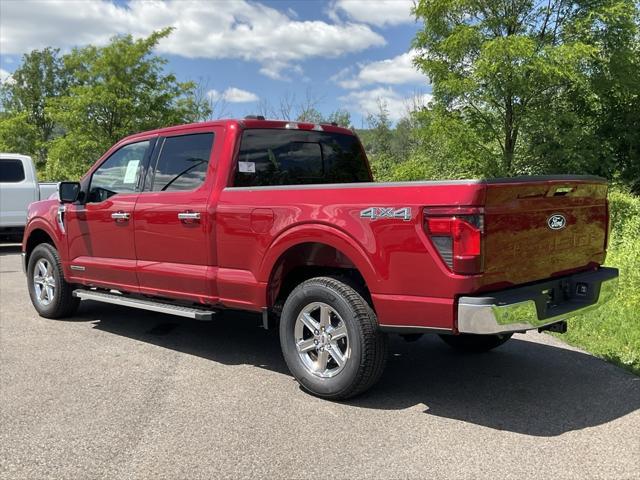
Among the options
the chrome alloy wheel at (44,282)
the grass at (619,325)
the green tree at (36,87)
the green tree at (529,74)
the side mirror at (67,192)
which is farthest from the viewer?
the green tree at (36,87)

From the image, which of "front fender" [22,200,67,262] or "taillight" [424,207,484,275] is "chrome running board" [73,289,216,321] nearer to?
"front fender" [22,200,67,262]

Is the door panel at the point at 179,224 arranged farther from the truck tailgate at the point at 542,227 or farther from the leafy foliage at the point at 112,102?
the leafy foliage at the point at 112,102

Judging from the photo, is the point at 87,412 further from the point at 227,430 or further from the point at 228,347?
the point at 228,347

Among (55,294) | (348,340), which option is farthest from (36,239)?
(348,340)

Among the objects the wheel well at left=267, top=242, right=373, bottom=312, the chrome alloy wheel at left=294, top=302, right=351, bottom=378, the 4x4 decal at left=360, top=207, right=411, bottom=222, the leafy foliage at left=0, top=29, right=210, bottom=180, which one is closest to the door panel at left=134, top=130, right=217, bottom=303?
the wheel well at left=267, top=242, right=373, bottom=312

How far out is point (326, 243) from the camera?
13.2ft

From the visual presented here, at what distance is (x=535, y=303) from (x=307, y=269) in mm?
1735

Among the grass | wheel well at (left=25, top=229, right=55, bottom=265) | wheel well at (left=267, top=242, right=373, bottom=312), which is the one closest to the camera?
wheel well at (left=267, top=242, right=373, bottom=312)

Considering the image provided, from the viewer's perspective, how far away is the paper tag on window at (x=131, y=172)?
5629 millimetres

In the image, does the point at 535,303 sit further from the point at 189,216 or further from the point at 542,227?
the point at 189,216

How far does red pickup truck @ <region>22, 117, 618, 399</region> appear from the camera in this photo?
350 cm

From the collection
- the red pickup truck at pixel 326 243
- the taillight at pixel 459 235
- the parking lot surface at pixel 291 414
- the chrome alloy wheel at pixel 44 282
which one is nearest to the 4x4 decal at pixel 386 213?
the red pickup truck at pixel 326 243

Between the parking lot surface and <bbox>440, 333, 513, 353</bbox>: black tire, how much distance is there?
88mm

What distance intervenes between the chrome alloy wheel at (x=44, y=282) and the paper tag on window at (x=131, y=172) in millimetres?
1776
